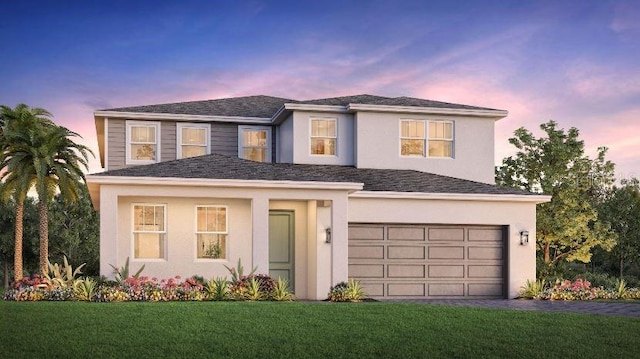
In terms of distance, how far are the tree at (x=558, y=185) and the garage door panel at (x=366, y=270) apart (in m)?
8.02

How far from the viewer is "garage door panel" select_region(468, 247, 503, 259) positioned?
72.3 ft

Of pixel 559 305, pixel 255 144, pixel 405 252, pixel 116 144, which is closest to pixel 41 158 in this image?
pixel 116 144

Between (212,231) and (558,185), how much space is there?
13302 mm

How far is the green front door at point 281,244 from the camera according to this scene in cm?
2138

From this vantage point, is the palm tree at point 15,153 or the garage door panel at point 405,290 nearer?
the garage door panel at point 405,290

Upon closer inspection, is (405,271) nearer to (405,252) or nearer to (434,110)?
(405,252)

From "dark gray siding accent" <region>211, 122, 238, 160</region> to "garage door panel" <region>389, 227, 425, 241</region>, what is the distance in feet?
20.8

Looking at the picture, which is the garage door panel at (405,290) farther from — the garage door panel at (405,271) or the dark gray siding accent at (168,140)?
the dark gray siding accent at (168,140)

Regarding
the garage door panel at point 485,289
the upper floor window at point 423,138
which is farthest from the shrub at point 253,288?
the upper floor window at point 423,138

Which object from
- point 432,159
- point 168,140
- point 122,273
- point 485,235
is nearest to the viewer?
point 122,273

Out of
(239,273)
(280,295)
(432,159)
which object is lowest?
(280,295)

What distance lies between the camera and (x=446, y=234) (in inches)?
860

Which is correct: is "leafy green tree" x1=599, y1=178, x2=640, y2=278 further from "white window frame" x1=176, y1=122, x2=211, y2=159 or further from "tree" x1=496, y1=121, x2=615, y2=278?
"white window frame" x1=176, y1=122, x2=211, y2=159

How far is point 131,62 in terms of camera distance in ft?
74.5
